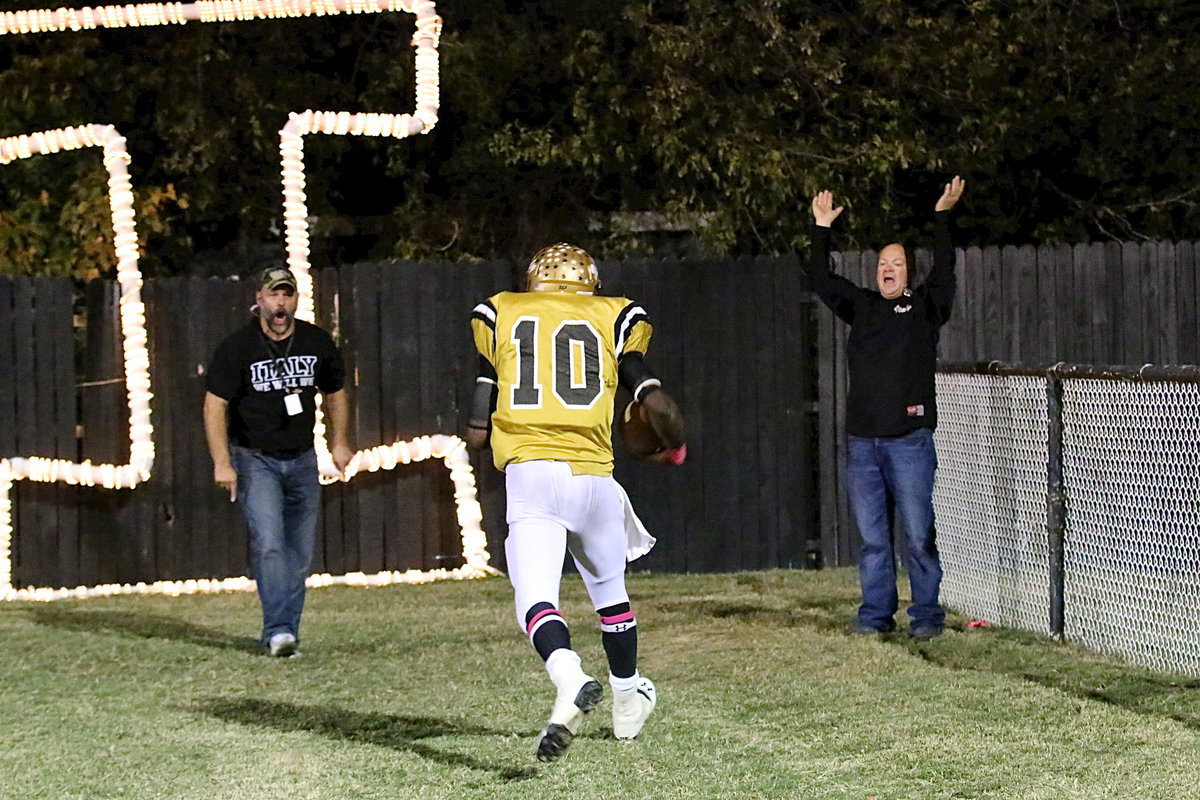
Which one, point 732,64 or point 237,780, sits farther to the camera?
point 732,64

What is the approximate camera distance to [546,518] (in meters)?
7.16

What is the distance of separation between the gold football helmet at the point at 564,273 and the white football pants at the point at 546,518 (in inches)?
26.9

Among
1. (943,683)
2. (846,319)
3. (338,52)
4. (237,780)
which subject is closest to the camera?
(237,780)

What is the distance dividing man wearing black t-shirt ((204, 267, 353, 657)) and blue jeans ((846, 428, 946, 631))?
9.35ft

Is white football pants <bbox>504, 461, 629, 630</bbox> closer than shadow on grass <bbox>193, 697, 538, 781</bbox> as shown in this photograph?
Yes

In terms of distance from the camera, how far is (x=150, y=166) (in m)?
18.9

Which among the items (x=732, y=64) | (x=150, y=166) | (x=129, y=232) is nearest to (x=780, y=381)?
(x=129, y=232)

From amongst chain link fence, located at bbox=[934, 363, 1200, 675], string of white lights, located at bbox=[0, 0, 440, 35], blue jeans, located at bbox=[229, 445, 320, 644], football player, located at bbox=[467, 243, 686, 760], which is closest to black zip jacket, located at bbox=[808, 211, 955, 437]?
chain link fence, located at bbox=[934, 363, 1200, 675]

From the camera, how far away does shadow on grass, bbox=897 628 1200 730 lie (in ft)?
27.0

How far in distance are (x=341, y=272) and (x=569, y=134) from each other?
6.56 metres

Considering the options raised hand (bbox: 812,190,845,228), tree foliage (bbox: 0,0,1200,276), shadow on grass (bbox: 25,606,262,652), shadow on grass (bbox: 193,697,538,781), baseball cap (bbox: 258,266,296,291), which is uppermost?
tree foliage (bbox: 0,0,1200,276)

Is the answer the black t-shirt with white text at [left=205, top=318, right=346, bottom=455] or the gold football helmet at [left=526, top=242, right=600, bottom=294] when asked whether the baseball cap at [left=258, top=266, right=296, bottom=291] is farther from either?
the gold football helmet at [left=526, top=242, right=600, bottom=294]

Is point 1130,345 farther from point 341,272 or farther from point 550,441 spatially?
point 550,441

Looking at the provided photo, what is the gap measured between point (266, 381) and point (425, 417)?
3.22 metres
